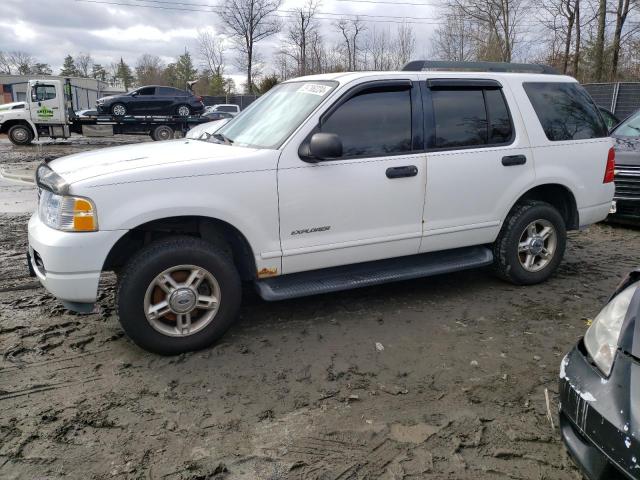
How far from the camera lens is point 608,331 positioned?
2.23 metres

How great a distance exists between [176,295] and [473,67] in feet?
10.9

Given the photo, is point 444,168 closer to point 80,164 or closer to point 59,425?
point 80,164

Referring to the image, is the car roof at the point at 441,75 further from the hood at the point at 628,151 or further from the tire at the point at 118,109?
the tire at the point at 118,109

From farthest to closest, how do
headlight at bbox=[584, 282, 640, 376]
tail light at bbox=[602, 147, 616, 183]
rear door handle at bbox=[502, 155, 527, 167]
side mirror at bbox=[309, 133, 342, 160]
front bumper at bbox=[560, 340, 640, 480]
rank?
1. tail light at bbox=[602, 147, 616, 183]
2. rear door handle at bbox=[502, 155, 527, 167]
3. side mirror at bbox=[309, 133, 342, 160]
4. headlight at bbox=[584, 282, 640, 376]
5. front bumper at bbox=[560, 340, 640, 480]

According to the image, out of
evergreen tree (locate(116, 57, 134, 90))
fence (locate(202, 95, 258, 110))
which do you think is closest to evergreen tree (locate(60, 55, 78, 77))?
evergreen tree (locate(116, 57, 134, 90))

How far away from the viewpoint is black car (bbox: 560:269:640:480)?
72.8 inches

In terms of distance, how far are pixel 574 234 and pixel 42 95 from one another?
22353mm

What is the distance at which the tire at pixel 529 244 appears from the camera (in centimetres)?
475

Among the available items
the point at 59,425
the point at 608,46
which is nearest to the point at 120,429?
the point at 59,425

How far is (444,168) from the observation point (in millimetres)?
4258

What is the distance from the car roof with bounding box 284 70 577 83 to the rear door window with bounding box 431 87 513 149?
0.42 ft

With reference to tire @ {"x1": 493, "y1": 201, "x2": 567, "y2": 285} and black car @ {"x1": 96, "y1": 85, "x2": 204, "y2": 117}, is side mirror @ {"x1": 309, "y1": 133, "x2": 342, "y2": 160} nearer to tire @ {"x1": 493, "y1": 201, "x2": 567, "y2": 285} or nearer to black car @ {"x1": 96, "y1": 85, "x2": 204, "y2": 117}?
tire @ {"x1": 493, "y1": 201, "x2": 567, "y2": 285}

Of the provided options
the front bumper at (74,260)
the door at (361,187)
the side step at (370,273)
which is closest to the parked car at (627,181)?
the side step at (370,273)

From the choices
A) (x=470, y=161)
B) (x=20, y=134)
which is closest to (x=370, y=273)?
(x=470, y=161)
